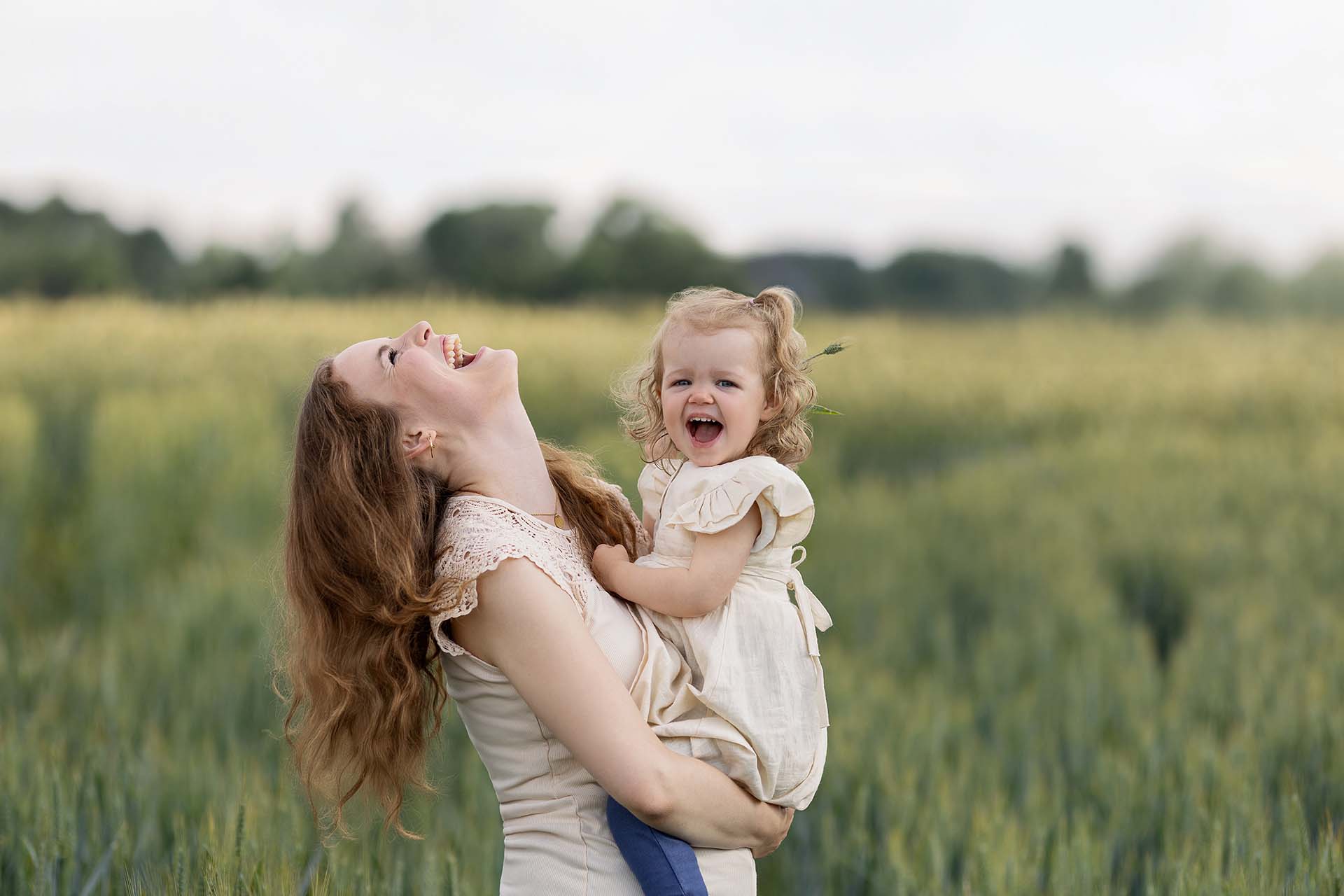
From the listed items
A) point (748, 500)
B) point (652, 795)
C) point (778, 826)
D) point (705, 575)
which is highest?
point (748, 500)

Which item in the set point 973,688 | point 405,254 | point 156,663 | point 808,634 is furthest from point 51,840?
point 405,254

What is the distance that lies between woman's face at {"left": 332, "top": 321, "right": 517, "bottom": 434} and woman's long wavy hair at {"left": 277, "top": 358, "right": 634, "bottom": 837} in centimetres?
2

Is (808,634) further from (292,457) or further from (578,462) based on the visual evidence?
(292,457)

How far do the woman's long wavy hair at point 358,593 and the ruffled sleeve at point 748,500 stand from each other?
0.29 meters

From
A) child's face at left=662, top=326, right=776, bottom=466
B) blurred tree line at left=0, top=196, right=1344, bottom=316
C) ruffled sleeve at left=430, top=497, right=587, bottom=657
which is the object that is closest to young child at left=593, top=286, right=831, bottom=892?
child's face at left=662, top=326, right=776, bottom=466

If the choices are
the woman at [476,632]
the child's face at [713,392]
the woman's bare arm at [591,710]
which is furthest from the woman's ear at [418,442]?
the child's face at [713,392]

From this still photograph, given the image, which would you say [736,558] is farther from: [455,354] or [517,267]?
[517,267]

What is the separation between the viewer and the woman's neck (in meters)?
1.67

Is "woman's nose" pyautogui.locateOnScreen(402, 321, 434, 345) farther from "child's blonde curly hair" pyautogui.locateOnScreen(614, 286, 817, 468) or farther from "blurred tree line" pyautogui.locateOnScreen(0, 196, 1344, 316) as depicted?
"blurred tree line" pyautogui.locateOnScreen(0, 196, 1344, 316)

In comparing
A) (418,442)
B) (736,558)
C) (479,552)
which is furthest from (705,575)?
(418,442)

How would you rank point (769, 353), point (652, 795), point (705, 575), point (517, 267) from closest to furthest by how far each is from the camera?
point (652, 795)
point (705, 575)
point (769, 353)
point (517, 267)

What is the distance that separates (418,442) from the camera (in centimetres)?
166

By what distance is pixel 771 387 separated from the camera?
A: 165cm

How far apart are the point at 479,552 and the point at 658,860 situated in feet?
1.52
